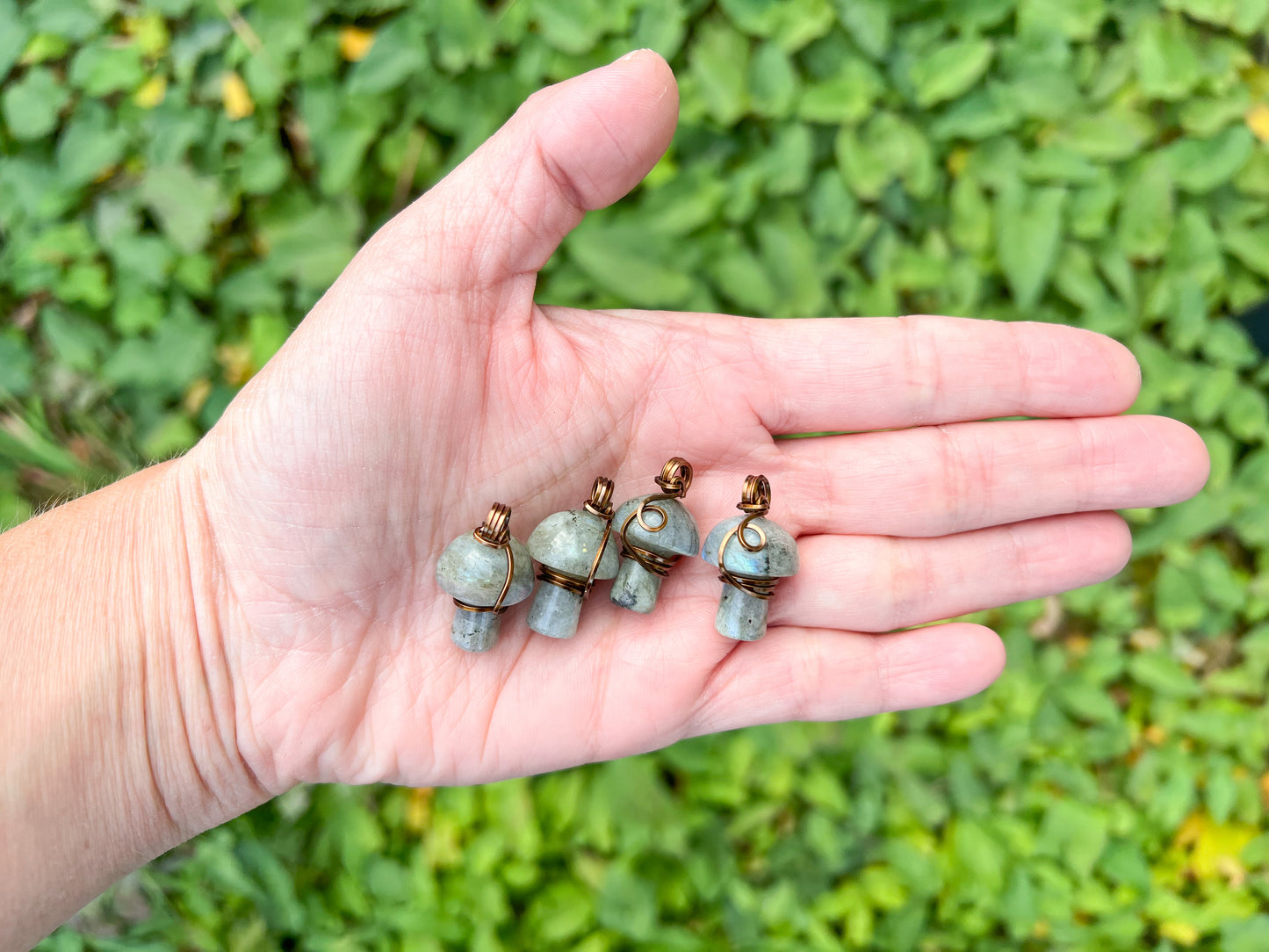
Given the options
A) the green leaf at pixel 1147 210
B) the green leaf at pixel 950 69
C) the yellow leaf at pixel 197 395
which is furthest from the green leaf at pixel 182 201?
the green leaf at pixel 1147 210

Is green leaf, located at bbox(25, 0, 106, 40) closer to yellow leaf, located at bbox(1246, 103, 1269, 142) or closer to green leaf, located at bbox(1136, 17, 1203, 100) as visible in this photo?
green leaf, located at bbox(1136, 17, 1203, 100)

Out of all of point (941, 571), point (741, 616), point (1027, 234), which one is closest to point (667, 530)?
point (741, 616)

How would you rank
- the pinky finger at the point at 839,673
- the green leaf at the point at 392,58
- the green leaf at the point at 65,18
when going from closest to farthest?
the pinky finger at the point at 839,673, the green leaf at the point at 392,58, the green leaf at the point at 65,18

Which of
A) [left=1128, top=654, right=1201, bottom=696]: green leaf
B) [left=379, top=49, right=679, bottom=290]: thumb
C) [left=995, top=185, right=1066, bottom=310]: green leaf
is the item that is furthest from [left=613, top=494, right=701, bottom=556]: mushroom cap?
[left=1128, top=654, right=1201, bottom=696]: green leaf

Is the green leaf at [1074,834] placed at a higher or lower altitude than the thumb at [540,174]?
lower

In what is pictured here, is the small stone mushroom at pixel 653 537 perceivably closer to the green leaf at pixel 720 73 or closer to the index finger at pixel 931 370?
the index finger at pixel 931 370
